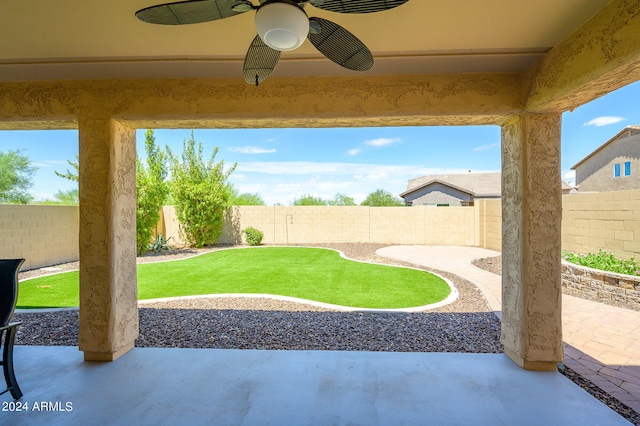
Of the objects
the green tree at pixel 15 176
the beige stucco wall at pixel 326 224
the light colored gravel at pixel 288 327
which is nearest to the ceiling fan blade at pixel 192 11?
the light colored gravel at pixel 288 327

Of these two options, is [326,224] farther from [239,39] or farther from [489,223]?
[239,39]

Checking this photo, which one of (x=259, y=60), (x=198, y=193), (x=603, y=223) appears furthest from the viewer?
(x=198, y=193)

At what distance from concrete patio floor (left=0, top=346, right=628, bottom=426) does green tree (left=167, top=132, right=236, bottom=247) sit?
8.40 metres

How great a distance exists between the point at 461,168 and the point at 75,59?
96.9ft

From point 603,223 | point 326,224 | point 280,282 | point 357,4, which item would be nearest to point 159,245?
point 326,224

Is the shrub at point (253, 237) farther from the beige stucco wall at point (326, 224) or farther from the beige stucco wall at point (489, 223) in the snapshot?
the beige stucco wall at point (489, 223)

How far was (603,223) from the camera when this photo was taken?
596 centimetres

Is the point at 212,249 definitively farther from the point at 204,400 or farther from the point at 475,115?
the point at 475,115

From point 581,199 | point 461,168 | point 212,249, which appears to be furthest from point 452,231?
point 461,168

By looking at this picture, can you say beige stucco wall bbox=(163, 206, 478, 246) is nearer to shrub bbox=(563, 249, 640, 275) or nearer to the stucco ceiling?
shrub bbox=(563, 249, 640, 275)

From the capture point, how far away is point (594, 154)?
16.7m

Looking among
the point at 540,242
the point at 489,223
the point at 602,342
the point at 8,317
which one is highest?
the point at 540,242

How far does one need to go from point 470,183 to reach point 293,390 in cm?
2473

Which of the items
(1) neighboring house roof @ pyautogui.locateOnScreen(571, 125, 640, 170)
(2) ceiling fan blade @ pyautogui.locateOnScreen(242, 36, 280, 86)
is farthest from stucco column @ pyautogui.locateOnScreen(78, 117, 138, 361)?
(1) neighboring house roof @ pyautogui.locateOnScreen(571, 125, 640, 170)
